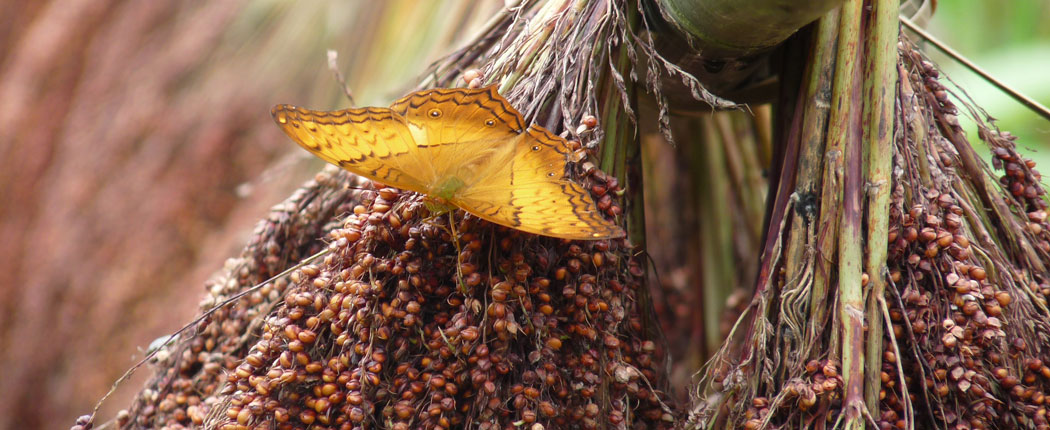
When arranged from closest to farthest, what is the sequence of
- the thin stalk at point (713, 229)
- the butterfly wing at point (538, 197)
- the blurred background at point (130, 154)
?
the butterfly wing at point (538, 197) → the thin stalk at point (713, 229) → the blurred background at point (130, 154)

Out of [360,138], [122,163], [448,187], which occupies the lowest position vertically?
[448,187]

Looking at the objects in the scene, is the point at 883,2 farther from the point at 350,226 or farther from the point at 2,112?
the point at 2,112

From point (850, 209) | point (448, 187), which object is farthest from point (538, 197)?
point (850, 209)

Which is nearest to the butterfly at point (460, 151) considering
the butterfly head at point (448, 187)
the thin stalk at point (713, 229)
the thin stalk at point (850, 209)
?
the butterfly head at point (448, 187)

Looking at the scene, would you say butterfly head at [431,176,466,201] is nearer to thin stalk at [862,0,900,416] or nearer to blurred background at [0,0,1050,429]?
thin stalk at [862,0,900,416]

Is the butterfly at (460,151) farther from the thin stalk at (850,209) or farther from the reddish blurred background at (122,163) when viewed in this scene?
the reddish blurred background at (122,163)

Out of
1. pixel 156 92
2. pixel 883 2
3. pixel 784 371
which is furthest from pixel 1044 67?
pixel 156 92

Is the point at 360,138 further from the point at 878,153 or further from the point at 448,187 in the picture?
the point at 878,153
